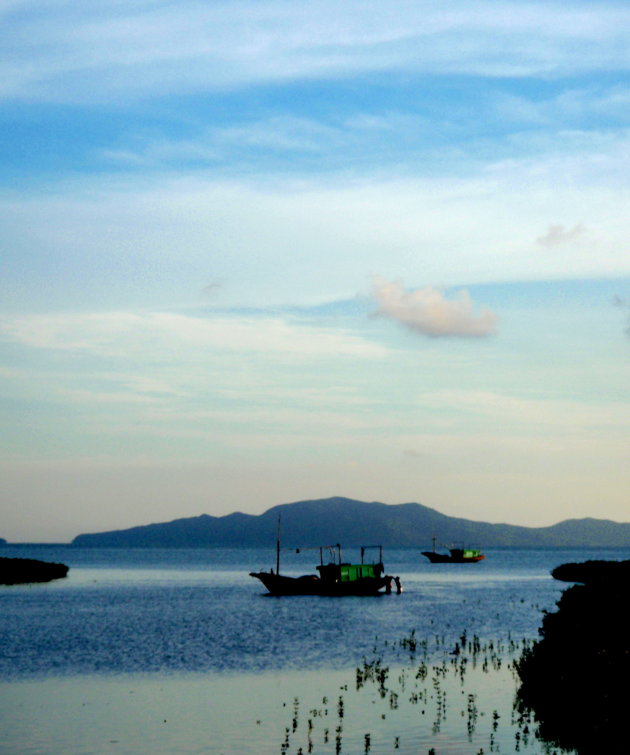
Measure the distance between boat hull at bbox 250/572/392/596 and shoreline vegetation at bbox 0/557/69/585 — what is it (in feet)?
150

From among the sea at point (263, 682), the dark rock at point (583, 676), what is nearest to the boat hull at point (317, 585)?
the sea at point (263, 682)

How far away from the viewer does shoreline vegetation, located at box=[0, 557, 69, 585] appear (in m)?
138

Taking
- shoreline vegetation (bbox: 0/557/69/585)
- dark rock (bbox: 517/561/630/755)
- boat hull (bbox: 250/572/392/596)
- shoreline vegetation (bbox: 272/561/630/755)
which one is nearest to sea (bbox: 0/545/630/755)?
shoreline vegetation (bbox: 272/561/630/755)

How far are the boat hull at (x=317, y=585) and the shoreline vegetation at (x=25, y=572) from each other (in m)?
45.6

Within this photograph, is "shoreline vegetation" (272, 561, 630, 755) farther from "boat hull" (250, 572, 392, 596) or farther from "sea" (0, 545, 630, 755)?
"boat hull" (250, 572, 392, 596)

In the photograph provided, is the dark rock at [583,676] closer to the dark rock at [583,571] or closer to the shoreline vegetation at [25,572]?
the dark rock at [583,571]

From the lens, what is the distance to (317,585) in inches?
4099

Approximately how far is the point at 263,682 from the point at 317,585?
2508 inches

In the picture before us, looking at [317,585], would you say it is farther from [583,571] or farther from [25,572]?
[25,572]

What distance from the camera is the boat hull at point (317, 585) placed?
104250mm

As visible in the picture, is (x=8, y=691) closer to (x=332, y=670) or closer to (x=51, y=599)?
(x=332, y=670)

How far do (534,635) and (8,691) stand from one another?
106 feet

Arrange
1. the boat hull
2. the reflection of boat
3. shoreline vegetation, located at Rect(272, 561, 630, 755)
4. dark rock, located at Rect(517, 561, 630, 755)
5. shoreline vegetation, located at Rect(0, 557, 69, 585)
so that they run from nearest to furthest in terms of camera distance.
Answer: shoreline vegetation, located at Rect(272, 561, 630, 755) → dark rock, located at Rect(517, 561, 630, 755) → the boat hull → the reflection of boat → shoreline vegetation, located at Rect(0, 557, 69, 585)

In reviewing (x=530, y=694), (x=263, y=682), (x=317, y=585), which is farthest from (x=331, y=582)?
(x=530, y=694)
